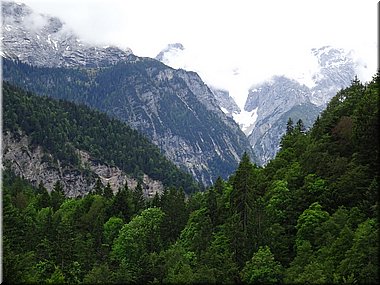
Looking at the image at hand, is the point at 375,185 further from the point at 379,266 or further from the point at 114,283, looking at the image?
the point at 114,283

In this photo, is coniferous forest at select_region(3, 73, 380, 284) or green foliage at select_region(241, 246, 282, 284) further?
green foliage at select_region(241, 246, 282, 284)

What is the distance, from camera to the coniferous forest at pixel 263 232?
153 feet

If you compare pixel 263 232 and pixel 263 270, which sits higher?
pixel 263 232

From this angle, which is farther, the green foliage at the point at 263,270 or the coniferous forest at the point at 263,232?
the green foliage at the point at 263,270

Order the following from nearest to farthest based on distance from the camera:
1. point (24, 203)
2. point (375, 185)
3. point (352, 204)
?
point (375, 185)
point (352, 204)
point (24, 203)

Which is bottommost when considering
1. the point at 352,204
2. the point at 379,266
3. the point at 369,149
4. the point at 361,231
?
the point at 379,266

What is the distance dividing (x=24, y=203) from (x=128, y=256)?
171 feet

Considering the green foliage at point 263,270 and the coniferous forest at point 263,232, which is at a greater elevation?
the coniferous forest at point 263,232

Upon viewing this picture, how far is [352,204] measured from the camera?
56438mm

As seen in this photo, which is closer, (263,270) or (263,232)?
(263,270)

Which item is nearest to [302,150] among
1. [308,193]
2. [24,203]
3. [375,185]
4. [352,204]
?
[308,193]

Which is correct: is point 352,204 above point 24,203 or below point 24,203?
below

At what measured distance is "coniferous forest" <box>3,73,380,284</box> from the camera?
46.6 m

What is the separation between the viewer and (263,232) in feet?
201
